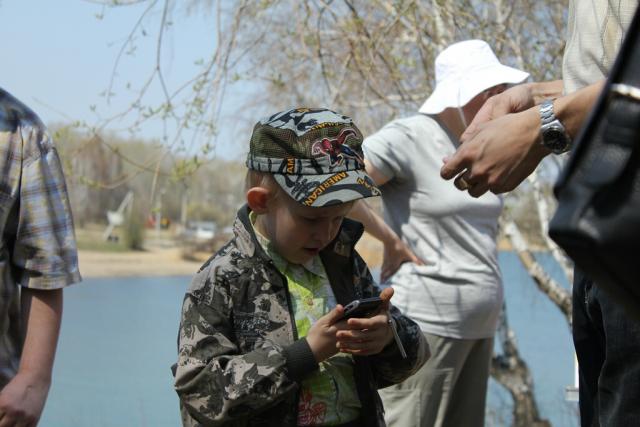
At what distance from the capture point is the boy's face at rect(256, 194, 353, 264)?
246 cm

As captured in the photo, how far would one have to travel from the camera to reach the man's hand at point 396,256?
352cm

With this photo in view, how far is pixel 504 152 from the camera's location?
71.7 inches

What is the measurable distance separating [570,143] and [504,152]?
0.13 meters

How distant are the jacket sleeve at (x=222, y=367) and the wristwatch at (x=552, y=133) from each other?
834 millimetres

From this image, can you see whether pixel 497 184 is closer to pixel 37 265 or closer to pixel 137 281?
pixel 37 265

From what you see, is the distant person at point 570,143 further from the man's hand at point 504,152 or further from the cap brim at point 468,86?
the cap brim at point 468,86

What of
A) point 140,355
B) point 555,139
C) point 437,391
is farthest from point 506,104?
point 140,355

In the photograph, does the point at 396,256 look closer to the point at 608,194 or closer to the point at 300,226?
the point at 300,226

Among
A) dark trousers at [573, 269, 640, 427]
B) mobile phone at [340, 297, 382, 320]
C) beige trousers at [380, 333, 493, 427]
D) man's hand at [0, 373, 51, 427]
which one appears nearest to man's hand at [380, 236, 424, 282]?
beige trousers at [380, 333, 493, 427]

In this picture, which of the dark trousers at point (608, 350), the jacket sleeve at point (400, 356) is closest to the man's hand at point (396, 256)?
the jacket sleeve at point (400, 356)

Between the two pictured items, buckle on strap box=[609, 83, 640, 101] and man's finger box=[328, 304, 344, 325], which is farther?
man's finger box=[328, 304, 344, 325]

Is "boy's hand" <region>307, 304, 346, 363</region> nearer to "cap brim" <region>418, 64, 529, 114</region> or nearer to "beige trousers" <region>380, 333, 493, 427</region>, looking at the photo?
"beige trousers" <region>380, 333, 493, 427</region>

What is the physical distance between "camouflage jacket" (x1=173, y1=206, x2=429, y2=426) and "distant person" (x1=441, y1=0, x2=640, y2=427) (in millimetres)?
635

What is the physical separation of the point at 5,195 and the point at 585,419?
60.6 inches
